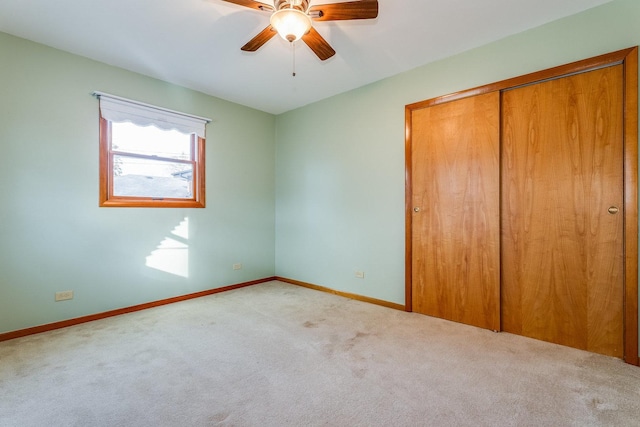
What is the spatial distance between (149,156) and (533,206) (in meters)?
3.95

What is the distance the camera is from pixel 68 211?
9.27 ft

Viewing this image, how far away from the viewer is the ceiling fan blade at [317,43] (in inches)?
78.1

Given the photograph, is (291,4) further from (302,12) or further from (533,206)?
(533,206)

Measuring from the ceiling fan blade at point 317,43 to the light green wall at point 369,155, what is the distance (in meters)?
1.36

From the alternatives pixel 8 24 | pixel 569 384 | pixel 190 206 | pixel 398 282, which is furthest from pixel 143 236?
pixel 569 384

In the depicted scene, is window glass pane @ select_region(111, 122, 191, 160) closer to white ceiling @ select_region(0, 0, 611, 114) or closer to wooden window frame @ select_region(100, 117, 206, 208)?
wooden window frame @ select_region(100, 117, 206, 208)

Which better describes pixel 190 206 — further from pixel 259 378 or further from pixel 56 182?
pixel 259 378

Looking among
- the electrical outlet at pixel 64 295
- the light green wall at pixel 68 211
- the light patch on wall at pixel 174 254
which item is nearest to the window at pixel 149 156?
the light green wall at pixel 68 211

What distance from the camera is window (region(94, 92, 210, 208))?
307cm

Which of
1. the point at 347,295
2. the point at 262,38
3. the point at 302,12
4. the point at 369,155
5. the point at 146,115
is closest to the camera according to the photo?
the point at 302,12

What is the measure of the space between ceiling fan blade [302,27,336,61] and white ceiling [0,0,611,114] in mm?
340

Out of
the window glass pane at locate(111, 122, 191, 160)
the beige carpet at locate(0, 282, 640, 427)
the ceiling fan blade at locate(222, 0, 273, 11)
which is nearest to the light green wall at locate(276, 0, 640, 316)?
the beige carpet at locate(0, 282, 640, 427)

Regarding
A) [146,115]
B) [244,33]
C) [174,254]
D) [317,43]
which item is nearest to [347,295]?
[174,254]

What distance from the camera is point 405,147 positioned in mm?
3189
